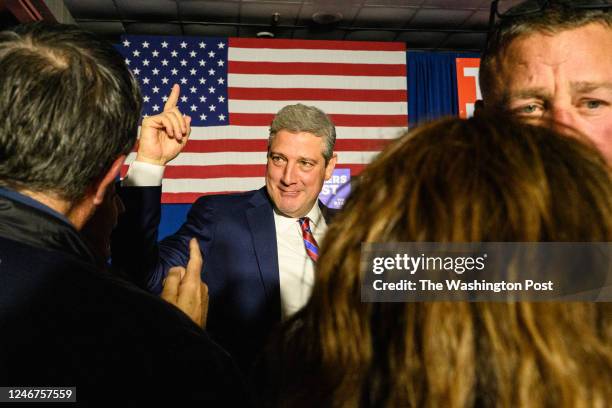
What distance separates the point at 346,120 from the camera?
501 centimetres

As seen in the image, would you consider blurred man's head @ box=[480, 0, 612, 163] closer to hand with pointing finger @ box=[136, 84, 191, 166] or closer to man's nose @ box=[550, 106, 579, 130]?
man's nose @ box=[550, 106, 579, 130]

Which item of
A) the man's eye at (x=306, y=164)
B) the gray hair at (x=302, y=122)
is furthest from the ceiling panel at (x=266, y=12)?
the man's eye at (x=306, y=164)

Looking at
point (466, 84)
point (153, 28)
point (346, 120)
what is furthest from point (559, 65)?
point (153, 28)

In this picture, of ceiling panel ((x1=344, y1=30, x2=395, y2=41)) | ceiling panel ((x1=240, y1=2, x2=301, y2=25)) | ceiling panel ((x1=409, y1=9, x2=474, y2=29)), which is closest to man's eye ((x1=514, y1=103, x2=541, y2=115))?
ceiling panel ((x1=240, y1=2, x2=301, y2=25))

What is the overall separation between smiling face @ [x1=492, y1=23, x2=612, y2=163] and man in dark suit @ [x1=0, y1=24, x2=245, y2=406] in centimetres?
67

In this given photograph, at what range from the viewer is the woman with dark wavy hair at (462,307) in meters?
0.48

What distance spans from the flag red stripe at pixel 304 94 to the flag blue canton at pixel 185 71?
0.61 ft

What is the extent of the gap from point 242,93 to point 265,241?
3377 mm

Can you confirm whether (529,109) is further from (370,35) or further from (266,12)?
(370,35)

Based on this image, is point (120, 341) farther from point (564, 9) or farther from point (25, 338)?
point (564, 9)

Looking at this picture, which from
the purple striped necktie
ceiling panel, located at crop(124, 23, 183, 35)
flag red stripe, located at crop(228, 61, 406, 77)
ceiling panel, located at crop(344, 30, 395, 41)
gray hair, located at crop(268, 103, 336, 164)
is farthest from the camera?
ceiling panel, located at crop(344, 30, 395, 41)

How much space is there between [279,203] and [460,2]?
3847 millimetres

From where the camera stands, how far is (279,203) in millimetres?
2006

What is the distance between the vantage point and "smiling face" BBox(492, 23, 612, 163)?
2.83ft
